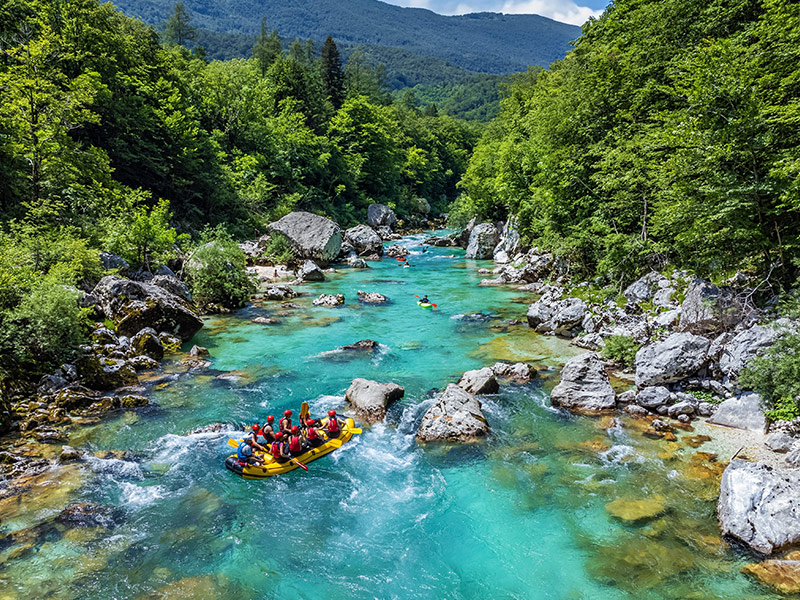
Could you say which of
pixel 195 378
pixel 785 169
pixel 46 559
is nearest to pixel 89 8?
pixel 195 378

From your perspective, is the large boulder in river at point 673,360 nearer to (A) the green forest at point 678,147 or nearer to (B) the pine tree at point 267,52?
(A) the green forest at point 678,147

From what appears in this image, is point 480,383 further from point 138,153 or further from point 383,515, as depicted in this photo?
point 138,153

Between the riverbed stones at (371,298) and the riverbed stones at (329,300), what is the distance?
130cm

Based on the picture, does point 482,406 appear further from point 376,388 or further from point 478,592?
point 478,592

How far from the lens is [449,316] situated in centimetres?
2255

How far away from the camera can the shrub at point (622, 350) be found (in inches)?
579

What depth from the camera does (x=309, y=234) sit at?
117 feet

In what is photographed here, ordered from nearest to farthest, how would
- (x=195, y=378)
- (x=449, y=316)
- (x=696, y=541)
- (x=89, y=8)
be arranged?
1. (x=696, y=541)
2. (x=195, y=378)
3. (x=449, y=316)
4. (x=89, y=8)

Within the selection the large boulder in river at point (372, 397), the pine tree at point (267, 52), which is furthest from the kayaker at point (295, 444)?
the pine tree at point (267, 52)

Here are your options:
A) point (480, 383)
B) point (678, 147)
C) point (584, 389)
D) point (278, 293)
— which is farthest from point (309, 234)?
point (584, 389)

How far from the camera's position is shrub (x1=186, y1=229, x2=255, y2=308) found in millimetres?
22984

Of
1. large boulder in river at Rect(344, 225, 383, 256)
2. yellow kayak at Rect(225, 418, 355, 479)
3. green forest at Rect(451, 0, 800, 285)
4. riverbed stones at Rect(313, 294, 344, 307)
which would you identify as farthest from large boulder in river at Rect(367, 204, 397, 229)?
yellow kayak at Rect(225, 418, 355, 479)

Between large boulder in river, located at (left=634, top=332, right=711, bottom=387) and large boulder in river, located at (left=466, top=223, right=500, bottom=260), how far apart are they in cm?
2871

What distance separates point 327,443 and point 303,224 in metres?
27.1
